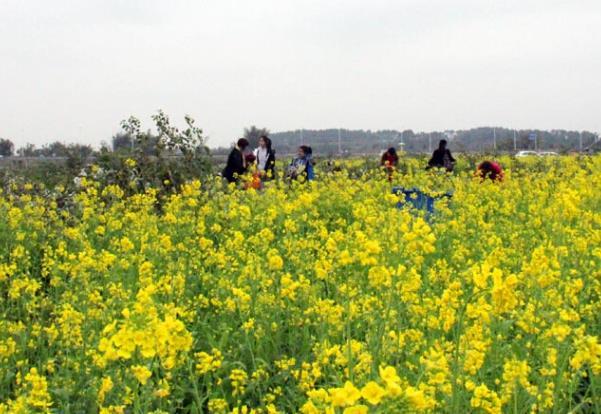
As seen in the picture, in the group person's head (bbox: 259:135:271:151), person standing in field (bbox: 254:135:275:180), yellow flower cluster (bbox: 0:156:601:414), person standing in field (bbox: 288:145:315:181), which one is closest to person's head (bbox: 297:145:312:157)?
person standing in field (bbox: 288:145:315:181)

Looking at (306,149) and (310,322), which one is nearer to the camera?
(310,322)

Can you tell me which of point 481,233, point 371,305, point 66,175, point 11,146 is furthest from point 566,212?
point 11,146

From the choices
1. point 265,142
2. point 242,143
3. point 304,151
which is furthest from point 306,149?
point 242,143

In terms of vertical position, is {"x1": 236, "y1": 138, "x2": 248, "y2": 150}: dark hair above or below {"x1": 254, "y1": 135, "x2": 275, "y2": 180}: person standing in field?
above

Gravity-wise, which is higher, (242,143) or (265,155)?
(242,143)

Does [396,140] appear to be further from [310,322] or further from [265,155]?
[310,322]

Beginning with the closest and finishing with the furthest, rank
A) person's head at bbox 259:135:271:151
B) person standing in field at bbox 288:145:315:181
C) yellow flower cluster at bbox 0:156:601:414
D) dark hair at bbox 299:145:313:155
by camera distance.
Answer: yellow flower cluster at bbox 0:156:601:414
person's head at bbox 259:135:271:151
person standing in field at bbox 288:145:315:181
dark hair at bbox 299:145:313:155

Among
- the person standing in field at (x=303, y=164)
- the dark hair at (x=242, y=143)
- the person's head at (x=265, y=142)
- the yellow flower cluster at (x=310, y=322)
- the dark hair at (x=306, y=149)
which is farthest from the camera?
the dark hair at (x=306, y=149)

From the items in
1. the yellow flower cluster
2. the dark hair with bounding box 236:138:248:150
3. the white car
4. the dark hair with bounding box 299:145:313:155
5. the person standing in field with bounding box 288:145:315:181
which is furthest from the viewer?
the white car

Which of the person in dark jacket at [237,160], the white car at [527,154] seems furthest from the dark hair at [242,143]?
the white car at [527,154]

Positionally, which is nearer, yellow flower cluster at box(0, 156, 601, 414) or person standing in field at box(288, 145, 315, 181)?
yellow flower cluster at box(0, 156, 601, 414)

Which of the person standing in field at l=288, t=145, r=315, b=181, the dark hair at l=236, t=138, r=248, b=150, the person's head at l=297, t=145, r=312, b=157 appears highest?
the dark hair at l=236, t=138, r=248, b=150

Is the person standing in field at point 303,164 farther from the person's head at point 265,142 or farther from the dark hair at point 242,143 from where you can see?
the dark hair at point 242,143

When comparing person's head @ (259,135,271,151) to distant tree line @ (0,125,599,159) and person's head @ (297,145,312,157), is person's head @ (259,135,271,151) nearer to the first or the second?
person's head @ (297,145,312,157)
